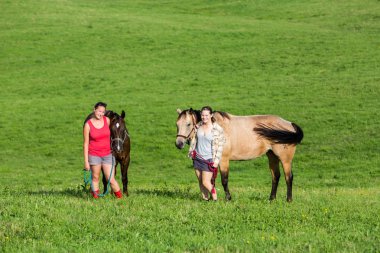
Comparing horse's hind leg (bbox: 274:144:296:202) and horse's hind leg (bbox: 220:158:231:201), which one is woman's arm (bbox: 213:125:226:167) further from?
horse's hind leg (bbox: 274:144:296:202)

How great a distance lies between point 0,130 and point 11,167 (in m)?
6.21

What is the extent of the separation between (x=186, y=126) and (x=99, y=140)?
1788 millimetres

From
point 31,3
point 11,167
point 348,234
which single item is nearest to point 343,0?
point 31,3

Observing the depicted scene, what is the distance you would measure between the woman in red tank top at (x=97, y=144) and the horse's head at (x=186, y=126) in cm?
150

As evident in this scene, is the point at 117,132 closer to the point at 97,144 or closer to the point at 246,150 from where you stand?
the point at 97,144

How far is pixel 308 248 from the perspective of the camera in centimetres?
934

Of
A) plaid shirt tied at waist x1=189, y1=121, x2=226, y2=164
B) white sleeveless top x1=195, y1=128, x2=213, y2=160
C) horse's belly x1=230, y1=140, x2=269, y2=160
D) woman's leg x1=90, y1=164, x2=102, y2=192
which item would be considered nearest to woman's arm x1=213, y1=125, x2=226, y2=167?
plaid shirt tied at waist x1=189, y1=121, x2=226, y2=164

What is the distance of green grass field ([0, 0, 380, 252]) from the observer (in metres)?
10.5

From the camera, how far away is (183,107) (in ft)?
113

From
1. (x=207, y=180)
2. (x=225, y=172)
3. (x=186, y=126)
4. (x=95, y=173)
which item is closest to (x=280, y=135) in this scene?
(x=225, y=172)

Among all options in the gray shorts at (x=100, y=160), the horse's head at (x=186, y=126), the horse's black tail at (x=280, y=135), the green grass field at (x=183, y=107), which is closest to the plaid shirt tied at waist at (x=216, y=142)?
the horse's head at (x=186, y=126)

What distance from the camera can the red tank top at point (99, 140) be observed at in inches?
534

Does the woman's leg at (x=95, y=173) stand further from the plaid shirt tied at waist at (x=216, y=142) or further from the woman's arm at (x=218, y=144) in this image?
the woman's arm at (x=218, y=144)

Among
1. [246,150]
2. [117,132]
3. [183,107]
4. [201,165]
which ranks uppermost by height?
[183,107]
